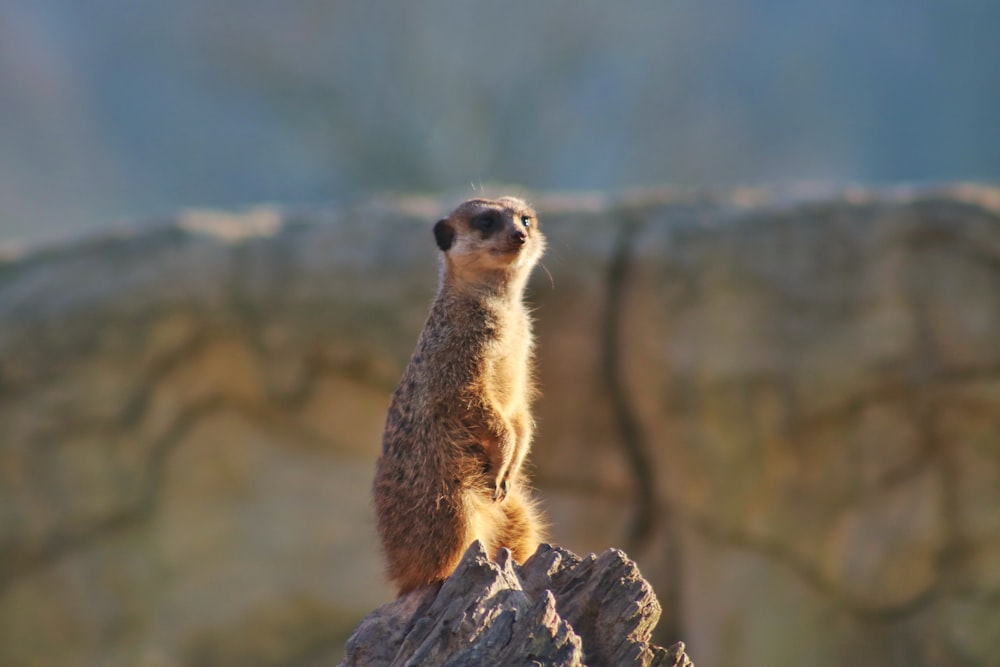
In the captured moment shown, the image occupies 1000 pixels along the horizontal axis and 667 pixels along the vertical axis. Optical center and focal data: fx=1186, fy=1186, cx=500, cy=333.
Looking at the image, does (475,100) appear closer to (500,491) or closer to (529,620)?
(500,491)

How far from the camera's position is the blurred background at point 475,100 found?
18766 millimetres

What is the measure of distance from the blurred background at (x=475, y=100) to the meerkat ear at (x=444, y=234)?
50.1 feet

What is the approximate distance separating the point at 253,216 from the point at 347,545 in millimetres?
1957

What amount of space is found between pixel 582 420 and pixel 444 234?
3.36 metres

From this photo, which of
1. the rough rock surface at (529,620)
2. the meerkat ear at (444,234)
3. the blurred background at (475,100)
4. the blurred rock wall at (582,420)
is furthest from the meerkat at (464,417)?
the blurred background at (475,100)

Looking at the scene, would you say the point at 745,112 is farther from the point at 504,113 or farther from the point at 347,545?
the point at 347,545

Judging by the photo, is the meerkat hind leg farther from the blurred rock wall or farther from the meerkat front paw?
the blurred rock wall

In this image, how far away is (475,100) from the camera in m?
19.0

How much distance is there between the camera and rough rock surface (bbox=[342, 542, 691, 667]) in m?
2.40

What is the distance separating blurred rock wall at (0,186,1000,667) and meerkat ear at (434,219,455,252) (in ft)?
9.56

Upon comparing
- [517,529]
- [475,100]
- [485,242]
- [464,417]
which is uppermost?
[475,100]

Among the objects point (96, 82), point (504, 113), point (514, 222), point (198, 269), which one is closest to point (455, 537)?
point (514, 222)

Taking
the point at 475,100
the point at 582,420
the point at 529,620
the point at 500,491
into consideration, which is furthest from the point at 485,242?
the point at 475,100

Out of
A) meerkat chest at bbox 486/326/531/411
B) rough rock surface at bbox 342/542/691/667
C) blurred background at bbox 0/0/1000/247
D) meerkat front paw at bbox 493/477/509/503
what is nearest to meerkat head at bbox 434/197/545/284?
meerkat chest at bbox 486/326/531/411
